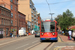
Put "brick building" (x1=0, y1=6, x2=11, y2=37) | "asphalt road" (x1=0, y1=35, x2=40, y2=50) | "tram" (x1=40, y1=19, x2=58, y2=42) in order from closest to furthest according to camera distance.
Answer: "asphalt road" (x1=0, y1=35, x2=40, y2=50) < "tram" (x1=40, y1=19, x2=58, y2=42) < "brick building" (x1=0, y1=6, x2=11, y2=37)

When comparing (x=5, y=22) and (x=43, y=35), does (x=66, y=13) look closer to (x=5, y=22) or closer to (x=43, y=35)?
(x=5, y=22)

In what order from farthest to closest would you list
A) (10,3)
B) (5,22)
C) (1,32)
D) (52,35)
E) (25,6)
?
1. (25,6)
2. (10,3)
3. (5,22)
4. (1,32)
5. (52,35)

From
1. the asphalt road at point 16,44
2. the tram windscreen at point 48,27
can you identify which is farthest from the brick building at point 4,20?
the tram windscreen at point 48,27

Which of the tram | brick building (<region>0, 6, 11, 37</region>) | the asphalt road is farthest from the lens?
brick building (<region>0, 6, 11, 37</region>)

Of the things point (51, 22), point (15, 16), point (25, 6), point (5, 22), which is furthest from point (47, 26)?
point (25, 6)

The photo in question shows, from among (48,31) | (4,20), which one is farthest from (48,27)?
(4,20)

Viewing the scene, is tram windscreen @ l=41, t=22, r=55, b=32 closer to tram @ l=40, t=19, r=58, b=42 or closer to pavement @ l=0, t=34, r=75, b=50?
tram @ l=40, t=19, r=58, b=42

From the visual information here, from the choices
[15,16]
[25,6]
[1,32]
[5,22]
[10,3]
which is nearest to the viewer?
[1,32]

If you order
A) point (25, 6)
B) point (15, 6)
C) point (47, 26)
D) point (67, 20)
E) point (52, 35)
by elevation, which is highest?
point (25, 6)

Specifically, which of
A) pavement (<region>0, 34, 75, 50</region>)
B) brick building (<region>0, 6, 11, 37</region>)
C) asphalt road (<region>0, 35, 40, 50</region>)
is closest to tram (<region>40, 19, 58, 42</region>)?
pavement (<region>0, 34, 75, 50</region>)

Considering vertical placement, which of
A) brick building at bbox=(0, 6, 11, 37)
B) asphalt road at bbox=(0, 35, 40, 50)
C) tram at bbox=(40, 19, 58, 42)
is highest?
brick building at bbox=(0, 6, 11, 37)

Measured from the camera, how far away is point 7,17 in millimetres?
41062

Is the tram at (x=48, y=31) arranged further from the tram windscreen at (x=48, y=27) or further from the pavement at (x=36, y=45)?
the pavement at (x=36, y=45)

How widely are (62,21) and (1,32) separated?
2745 centimetres
